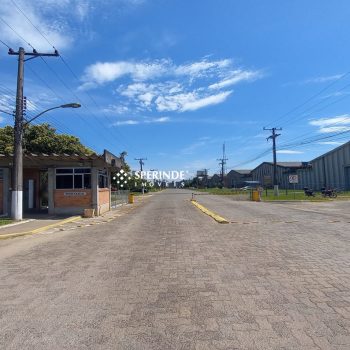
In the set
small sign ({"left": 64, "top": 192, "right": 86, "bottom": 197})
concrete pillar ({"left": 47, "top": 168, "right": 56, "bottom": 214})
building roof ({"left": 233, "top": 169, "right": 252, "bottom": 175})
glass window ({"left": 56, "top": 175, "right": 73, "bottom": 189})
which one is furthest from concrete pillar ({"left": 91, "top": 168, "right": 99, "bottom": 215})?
building roof ({"left": 233, "top": 169, "right": 252, "bottom": 175})

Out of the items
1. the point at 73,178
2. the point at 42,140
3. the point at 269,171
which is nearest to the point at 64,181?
the point at 73,178

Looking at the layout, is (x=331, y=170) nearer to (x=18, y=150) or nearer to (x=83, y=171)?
(x=83, y=171)

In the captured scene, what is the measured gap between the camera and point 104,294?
6.62 meters

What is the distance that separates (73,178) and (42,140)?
57.0 ft

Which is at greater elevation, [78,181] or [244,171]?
[244,171]

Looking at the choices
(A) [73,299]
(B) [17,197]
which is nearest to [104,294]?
(A) [73,299]

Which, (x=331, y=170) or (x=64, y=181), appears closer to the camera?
(x=64, y=181)

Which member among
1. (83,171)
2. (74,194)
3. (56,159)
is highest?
(56,159)

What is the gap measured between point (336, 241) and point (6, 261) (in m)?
8.94

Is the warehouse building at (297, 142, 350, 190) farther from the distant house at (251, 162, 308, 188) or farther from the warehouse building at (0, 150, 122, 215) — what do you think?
the warehouse building at (0, 150, 122, 215)

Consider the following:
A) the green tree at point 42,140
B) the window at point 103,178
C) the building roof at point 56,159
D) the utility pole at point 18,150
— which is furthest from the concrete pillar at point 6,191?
the green tree at point 42,140

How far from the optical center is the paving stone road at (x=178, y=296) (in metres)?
4.65

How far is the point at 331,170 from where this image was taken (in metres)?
71.3

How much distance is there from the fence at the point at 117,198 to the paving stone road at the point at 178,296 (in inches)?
996
